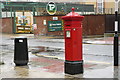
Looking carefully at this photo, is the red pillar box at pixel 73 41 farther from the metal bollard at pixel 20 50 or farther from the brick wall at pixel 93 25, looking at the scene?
the brick wall at pixel 93 25

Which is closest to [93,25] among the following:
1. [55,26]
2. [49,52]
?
[55,26]

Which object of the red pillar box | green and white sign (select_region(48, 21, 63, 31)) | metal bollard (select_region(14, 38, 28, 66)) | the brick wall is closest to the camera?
the red pillar box

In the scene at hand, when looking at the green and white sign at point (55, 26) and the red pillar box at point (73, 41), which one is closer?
the red pillar box at point (73, 41)

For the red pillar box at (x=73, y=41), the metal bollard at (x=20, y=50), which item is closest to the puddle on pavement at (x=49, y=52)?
the metal bollard at (x=20, y=50)

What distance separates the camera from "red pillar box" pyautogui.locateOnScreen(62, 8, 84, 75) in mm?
7598

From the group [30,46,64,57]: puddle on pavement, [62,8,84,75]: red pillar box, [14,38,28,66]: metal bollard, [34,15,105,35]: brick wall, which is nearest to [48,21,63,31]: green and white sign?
[34,15,105,35]: brick wall

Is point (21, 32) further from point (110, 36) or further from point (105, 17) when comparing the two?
point (110, 36)

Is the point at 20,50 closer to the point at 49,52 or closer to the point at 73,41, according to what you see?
the point at 73,41

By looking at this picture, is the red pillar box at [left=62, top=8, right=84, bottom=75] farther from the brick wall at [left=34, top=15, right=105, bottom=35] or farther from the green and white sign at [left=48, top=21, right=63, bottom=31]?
the green and white sign at [left=48, top=21, right=63, bottom=31]

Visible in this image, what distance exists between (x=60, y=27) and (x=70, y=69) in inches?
945

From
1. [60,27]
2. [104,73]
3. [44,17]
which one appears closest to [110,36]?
[60,27]

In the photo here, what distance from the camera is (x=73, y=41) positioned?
7.66 meters

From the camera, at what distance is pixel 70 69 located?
780 centimetres

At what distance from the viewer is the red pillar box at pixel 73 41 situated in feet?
24.9
